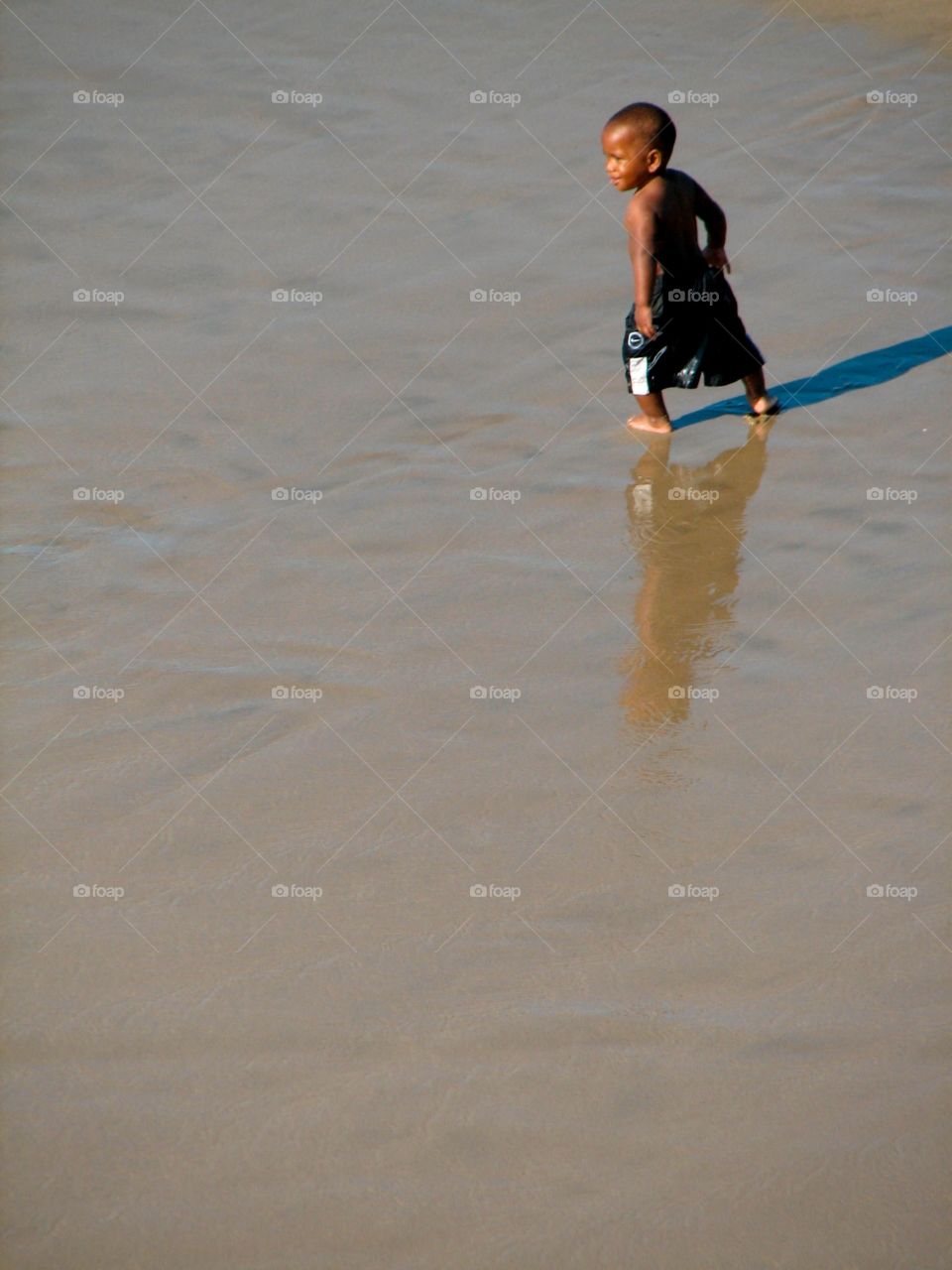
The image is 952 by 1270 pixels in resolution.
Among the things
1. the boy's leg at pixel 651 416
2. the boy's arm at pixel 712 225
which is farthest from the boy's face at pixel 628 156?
the boy's leg at pixel 651 416

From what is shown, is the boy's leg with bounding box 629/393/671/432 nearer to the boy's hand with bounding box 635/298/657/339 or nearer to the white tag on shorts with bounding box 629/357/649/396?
the white tag on shorts with bounding box 629/357/649/396

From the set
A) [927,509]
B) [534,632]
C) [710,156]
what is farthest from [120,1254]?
[710,156]

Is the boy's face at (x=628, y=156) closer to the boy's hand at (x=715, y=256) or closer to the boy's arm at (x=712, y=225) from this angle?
the boy's arm at (x=712, y=225)

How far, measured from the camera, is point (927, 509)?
189 inches

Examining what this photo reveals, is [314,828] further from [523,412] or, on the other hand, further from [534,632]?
[523,412]

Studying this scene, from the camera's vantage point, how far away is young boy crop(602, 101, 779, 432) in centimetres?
511

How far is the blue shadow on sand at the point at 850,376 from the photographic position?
5578 millimetres

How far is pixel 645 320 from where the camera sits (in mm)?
5148

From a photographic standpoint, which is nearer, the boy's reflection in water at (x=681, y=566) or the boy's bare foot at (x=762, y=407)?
the boy's reflection in water at (x=681, y=566)

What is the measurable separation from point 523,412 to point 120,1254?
3.77m

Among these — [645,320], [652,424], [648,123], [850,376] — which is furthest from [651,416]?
[648,123]

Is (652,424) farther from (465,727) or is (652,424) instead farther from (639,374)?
(465,727)

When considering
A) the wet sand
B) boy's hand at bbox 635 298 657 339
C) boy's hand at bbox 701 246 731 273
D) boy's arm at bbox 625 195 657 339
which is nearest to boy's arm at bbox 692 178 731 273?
boy's hand at bbox 701 246 731 273

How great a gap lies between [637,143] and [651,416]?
3.35 feet
